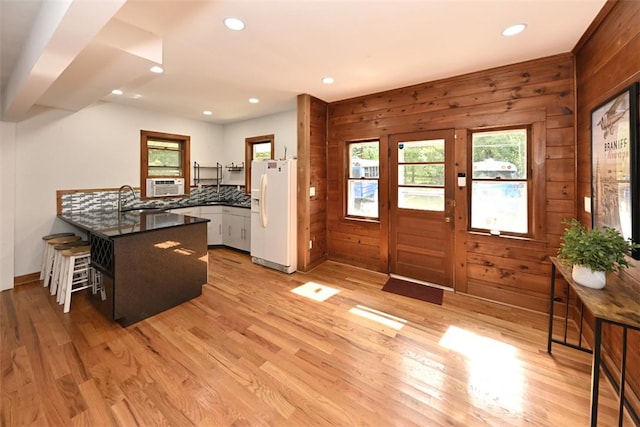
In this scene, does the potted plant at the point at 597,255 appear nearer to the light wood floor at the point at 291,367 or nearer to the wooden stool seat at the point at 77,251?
the light wood floor at the point at 291,367

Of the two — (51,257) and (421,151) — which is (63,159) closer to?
(51,257)

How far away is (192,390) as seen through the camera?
1751 mm

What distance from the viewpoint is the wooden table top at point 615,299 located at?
1.25 metres

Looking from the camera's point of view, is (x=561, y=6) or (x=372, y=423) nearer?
(x=372, y=423)

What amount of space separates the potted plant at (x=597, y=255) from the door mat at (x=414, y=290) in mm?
1567

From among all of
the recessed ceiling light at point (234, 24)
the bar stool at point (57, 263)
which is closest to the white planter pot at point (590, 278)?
the recessed ceiling light at point (234, 24)

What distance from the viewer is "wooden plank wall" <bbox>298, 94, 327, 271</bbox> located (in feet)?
12.7

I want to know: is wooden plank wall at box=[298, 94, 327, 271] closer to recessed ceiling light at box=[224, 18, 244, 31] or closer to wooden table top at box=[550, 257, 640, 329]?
recessed ceiling light at box=[224, 18, 244, 31]

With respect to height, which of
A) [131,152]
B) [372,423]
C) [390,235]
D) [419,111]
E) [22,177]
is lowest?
[372,423]

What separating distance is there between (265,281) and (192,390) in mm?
1912

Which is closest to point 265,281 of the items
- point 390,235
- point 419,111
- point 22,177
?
point 390,235

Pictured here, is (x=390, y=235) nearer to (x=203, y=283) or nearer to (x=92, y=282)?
(x=203, y=283)

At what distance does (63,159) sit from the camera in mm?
3752

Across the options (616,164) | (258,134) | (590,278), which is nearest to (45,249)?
(258,134)
